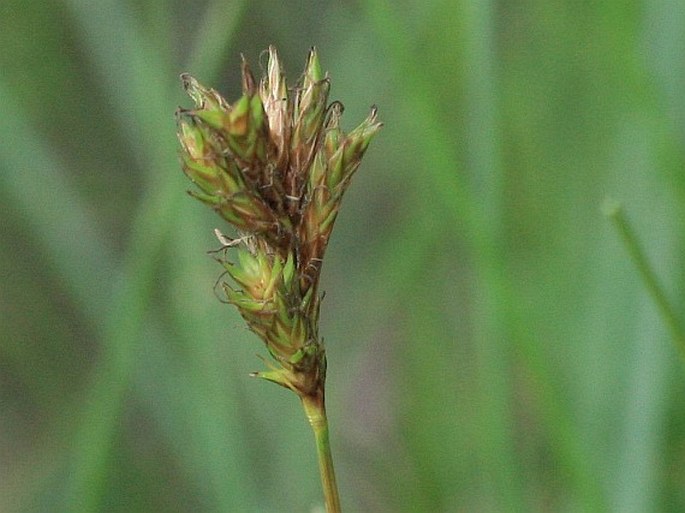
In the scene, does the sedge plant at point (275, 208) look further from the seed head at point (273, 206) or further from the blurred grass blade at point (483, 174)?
the blurred grass blade at point (483, 174)

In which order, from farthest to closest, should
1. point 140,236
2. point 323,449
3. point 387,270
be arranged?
point 387,270
point 140,236
point 323,449

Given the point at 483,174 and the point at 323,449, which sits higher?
the point at 483,174

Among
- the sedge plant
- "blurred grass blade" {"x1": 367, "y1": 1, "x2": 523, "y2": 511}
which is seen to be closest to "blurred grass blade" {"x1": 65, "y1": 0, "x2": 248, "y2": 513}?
"blurred grass blade" {"x1": 367, "y1": 1, "x2": 523, "y2": 511}

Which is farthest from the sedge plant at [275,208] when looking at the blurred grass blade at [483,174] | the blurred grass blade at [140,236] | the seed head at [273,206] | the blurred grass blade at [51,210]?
the blurred grass blade at [51,210]

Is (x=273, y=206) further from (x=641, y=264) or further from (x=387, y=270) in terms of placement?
(x=387, y=270)

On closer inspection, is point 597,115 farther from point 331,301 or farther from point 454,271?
point 331,301

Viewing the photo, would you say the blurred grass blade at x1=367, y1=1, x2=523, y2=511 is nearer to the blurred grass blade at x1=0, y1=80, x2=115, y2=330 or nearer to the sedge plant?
the sedge plant

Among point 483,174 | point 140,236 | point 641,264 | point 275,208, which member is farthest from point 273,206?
point 140,236
